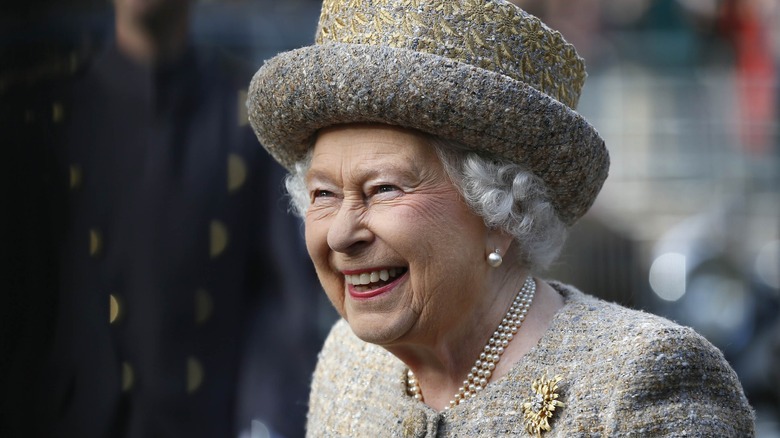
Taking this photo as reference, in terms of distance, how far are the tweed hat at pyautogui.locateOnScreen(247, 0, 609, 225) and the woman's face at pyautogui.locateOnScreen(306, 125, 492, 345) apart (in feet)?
0.27

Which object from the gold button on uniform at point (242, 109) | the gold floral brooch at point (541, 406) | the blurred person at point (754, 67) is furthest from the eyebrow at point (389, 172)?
the blurred person at point (754, 67)

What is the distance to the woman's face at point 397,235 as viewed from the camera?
9.37 ft

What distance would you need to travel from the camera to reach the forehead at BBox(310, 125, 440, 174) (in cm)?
285

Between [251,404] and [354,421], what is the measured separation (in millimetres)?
1456

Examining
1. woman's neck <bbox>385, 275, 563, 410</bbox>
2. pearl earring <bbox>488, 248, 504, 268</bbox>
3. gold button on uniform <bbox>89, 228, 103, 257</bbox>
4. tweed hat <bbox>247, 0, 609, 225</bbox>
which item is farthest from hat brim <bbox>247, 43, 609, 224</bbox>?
gold button on uniform <bbox>89, 228, 103, 257</bbox>

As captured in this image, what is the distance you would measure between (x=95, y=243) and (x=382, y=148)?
0.93 metres

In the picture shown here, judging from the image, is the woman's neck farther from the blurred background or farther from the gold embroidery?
the blurred background

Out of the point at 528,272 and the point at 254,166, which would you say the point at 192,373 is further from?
the point at 528,272

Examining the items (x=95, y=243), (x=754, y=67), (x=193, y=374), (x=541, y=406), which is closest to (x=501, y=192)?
(x=541, y=406)

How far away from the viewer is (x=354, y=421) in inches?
129

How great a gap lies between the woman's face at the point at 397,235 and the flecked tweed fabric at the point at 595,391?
0.76 ft

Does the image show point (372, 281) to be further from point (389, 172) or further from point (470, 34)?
point (470, 34)

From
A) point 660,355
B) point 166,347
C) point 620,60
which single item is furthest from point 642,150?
point 660,355

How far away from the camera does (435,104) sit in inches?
106
